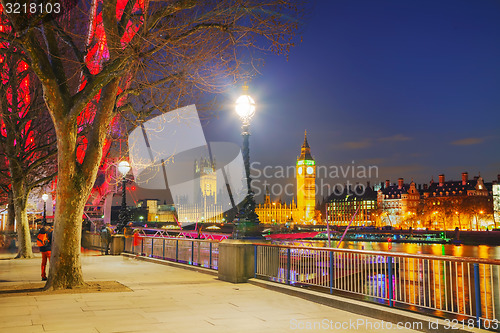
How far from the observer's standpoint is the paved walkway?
7766 mm

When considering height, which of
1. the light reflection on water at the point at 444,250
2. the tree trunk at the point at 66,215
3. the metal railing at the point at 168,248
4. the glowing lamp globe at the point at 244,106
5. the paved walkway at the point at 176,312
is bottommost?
the light reflection on water at the point at 444,250

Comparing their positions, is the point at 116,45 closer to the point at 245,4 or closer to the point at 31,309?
the point at 245,4

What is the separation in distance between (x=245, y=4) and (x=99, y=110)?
15.6 ft

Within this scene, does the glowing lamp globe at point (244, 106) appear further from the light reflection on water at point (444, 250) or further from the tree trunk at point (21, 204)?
the light reflection on water at point (444, 250)

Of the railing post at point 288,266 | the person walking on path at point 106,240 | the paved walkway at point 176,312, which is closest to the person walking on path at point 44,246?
the paved walkway at point 176,312

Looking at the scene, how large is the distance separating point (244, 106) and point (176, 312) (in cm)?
642

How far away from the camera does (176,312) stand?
9.05 metres

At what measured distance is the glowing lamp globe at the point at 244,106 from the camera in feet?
43.9

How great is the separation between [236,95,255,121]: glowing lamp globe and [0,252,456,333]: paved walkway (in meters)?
4.88

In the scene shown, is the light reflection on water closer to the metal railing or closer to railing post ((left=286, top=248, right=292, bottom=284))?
the metal railing

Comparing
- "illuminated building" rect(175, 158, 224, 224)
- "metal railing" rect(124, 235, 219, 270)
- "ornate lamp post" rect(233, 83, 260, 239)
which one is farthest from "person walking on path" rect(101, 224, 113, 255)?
"illuminated building" rect(175, 158, 224, 224)

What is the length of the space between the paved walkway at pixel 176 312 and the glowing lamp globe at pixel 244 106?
192 inches

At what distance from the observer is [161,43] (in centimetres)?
1112

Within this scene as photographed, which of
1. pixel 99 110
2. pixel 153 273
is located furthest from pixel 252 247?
pixel 99 110
